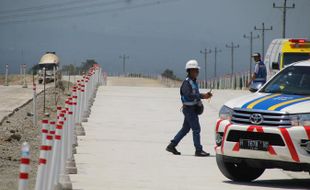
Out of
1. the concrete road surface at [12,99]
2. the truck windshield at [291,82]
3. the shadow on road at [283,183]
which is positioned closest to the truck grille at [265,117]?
the truck windshield at [291,82]

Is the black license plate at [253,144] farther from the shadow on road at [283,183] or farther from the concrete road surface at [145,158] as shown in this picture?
the shadow on road at [283,183]

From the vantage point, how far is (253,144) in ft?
48.9

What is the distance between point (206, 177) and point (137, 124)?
1147 cm

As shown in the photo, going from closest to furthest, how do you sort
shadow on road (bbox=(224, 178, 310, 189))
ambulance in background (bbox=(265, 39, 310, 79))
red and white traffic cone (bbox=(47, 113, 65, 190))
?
red and white traffic cone (bbox=(47, 113, 65, 190)), shadow on road (bbox=(224, 178, 310, 189)), ambulance in background (bbox=(265, 39, 310, 79))

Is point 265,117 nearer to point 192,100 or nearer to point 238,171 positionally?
point 238,171

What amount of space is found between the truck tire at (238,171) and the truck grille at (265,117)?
0.71 metres

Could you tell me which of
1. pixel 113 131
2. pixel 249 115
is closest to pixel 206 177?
pixel 249 115

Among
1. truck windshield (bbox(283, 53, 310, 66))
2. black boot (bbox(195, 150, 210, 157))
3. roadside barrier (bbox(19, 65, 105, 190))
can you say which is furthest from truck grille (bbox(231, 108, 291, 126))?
truck windshield (bbox(283, 53, 310, 66))

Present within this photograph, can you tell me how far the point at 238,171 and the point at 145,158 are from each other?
12.9ft

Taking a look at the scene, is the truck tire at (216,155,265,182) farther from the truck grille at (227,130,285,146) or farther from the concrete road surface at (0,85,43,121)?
the concrete road surface at (0,85,43,121)

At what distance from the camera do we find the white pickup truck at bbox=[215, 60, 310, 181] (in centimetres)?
1454

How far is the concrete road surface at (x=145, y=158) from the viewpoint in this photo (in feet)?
51.3

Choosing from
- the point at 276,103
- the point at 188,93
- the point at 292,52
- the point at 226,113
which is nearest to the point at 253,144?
the point at 276,103

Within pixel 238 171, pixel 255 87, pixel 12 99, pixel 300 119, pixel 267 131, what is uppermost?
pixel 255 87
